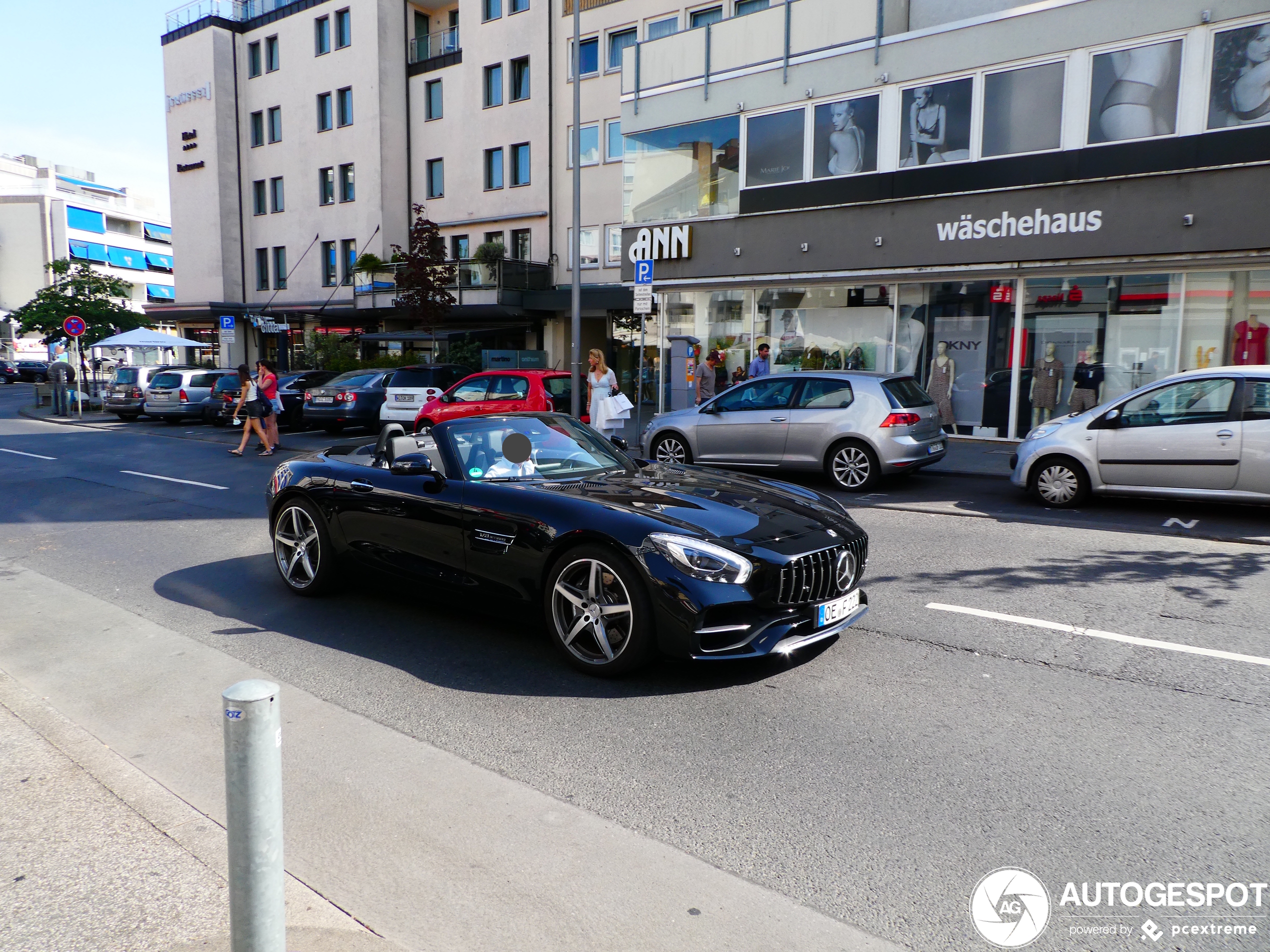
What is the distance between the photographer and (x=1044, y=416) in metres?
15.8

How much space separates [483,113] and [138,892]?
3311 centimetres

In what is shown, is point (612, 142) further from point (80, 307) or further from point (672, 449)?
point (80, 307)

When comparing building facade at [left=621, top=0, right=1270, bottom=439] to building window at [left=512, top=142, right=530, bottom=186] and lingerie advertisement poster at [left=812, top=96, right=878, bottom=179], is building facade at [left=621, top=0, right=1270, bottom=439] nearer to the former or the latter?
lingerie advertisement poster at [left=812, top=96, right=878, bottom=179]

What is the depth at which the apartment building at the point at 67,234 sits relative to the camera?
84562mm

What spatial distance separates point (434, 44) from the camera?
35.7 metres

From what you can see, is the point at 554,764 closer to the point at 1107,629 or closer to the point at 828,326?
the point at 1107,629

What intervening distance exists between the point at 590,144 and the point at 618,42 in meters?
3.11

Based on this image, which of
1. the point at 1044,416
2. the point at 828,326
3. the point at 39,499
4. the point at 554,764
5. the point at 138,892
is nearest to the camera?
the point at 138,892

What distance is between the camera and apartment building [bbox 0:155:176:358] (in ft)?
277

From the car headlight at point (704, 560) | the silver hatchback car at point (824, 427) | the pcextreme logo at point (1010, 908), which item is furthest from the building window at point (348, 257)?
the pcextreme logo at point (1010, 908)

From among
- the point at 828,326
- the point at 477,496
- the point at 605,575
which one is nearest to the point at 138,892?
the point at 605,575

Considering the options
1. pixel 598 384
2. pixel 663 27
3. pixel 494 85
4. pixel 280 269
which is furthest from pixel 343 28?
pixel 598 384

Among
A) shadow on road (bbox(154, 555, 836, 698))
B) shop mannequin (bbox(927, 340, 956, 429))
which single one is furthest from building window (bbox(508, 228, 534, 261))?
shadow on road (bbox(154, 555, 836, 698))

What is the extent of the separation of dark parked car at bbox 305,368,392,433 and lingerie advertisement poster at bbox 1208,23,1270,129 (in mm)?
15916
